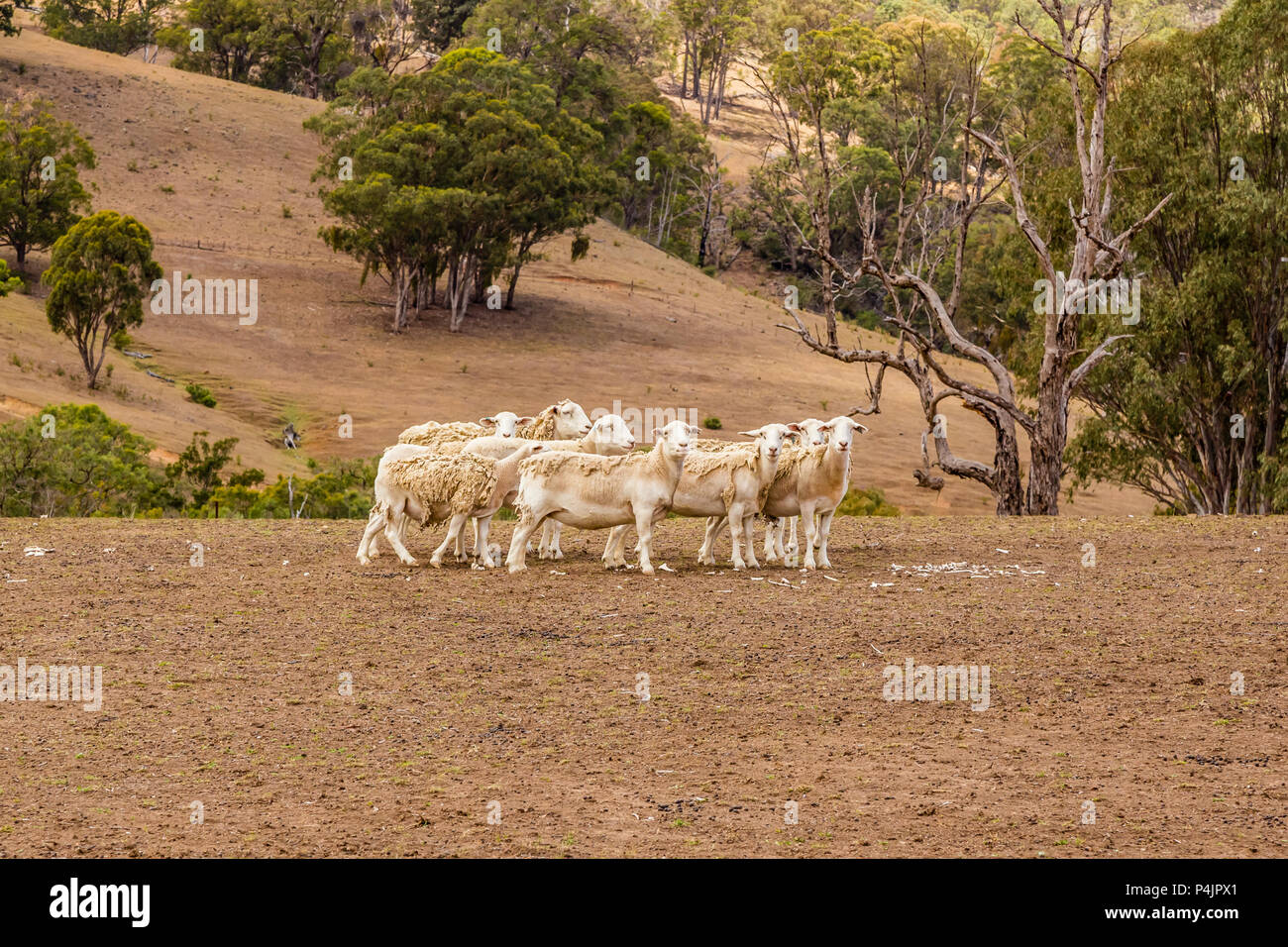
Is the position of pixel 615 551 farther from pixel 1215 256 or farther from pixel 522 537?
pixel 1215 256

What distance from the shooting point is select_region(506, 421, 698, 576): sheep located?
575 inches

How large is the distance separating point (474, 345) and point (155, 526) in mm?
43081

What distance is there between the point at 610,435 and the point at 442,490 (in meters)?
1.95

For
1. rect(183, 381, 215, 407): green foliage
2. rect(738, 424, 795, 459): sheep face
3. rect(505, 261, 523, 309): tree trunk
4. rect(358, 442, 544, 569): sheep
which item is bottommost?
rect(183, 381, 215, 407): green foliage

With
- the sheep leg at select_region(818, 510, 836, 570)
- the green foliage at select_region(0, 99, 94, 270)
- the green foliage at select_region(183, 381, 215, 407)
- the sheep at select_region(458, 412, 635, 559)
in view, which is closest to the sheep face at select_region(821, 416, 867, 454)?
the sheep leg at select_region(818, 510, 836, 570)

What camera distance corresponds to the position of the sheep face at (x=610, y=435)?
15539 mm

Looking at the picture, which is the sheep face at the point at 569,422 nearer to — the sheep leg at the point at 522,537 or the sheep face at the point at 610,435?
the sheep face at the point at 610,435

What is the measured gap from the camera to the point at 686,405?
54.6 m

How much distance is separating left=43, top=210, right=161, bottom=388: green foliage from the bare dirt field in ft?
101

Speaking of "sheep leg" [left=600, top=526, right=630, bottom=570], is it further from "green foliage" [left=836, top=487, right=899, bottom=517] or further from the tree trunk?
the tree trunk

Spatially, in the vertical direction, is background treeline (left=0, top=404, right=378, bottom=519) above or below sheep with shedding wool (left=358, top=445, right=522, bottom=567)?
below

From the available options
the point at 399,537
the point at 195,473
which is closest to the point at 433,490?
the point at 399,537

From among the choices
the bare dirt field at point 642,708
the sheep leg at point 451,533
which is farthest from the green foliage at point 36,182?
the sheep leg at point 451,533

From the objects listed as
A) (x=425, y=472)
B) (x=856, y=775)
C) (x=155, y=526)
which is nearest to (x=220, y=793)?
(x=856, y=775)
